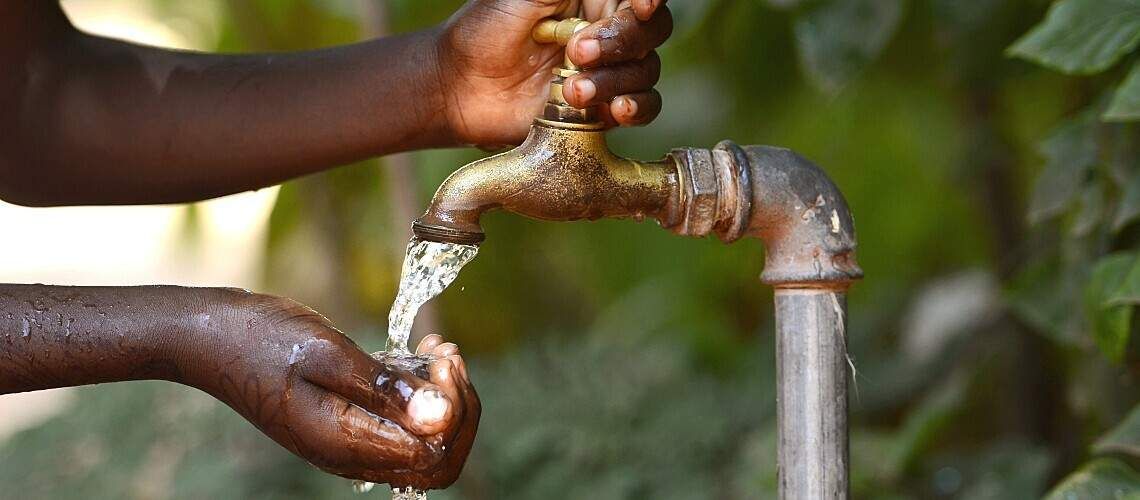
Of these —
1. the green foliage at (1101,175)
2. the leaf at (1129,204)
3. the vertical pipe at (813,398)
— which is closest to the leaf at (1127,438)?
the green foliage at (1101,175)

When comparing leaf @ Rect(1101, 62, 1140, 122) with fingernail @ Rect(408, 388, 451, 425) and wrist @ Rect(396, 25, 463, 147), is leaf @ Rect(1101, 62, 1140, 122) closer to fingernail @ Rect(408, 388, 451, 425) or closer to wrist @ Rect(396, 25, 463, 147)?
wrist @ Rect(396, 25, 463, 147)

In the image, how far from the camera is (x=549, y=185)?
1.06 m

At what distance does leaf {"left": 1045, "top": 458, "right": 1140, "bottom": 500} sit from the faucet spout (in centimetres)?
64

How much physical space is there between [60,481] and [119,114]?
6.04 feet

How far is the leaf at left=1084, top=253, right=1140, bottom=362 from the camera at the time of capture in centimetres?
142

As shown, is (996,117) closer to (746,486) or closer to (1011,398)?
(1011,398)

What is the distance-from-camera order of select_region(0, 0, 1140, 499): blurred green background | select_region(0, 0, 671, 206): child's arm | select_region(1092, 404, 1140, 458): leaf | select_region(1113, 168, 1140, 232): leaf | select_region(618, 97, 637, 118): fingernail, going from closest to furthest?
select_region(618, 97, 637, 118): fingernail
select_region(0, 0, 671, 206): child's arm
select_region(1092, 404, 1140, 458): leaf
select_region(1113, 168, 1140, 232): leaf
select_region(0, 0, 1140, 499): blurred green background

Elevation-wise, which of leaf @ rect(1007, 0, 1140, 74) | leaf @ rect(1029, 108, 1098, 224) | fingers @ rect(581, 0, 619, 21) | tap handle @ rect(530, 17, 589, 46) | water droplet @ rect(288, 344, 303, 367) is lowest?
water droplet @ rect(288, 344, 303, 367)

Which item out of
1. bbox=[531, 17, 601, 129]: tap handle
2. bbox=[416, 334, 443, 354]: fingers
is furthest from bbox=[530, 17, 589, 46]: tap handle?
bbox=[416, 334, 443, 354]: fingers

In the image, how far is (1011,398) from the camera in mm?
2391

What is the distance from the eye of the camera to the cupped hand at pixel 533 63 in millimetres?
1037

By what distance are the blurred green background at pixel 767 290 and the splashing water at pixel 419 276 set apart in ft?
2.42

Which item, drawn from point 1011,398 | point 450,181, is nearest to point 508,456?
point 1011,398

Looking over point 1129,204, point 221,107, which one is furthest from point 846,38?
point 221,107
